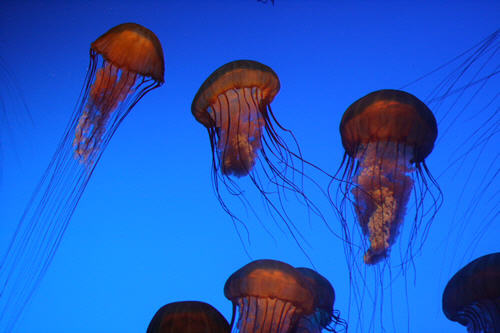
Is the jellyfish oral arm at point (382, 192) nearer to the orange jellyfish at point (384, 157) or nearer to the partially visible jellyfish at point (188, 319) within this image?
the orange jellyfish at point (384, 157)

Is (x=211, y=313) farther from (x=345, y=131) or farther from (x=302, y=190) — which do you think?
(x=345, y=131)

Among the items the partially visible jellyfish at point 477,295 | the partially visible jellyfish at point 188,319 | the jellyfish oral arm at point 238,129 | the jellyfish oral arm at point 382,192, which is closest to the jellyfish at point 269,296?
the partially visible jellyfish at point 188,319

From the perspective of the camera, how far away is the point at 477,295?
4.14m

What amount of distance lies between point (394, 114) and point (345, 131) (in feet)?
1.70

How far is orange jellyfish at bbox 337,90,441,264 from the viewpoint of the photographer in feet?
13.8

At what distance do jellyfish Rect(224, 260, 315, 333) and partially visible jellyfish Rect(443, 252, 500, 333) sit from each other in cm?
142

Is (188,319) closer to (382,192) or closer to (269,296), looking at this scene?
(269,296)

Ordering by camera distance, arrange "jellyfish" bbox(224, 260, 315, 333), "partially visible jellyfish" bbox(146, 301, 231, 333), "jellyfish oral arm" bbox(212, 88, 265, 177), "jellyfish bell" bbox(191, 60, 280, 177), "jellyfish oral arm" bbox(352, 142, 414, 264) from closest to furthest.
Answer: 1. "partially visible jellyfish" bbox(146, 301, 231, 333)
2. "jellyfish" bbox(224, 260, 315, 333)
3. "jellyfish oral arm" bbox(352, 142, 414, 264)
4. "jellyfish bell" bbox(191, 60, 280, 177)
5. "jellyfish oral arm" bbox(212, 88, 265, 177)

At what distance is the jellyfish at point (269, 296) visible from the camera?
4145 mm

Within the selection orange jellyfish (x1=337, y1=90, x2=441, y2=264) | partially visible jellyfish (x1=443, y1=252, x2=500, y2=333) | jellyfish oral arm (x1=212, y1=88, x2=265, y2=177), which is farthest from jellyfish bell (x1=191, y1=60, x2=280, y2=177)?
partially visible jellyfish (x1=443, y1=252, x2=500, y2=333)

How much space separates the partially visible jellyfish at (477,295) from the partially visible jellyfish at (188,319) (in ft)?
7.43

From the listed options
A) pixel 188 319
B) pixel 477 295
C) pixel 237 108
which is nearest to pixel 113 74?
pixel 237 108

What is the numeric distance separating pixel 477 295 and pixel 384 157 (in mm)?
1573

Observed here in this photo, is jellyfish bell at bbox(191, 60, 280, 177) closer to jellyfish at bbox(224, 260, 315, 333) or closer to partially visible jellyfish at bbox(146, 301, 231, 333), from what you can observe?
jellyfish at bbox(224, 260, 315, 333)
